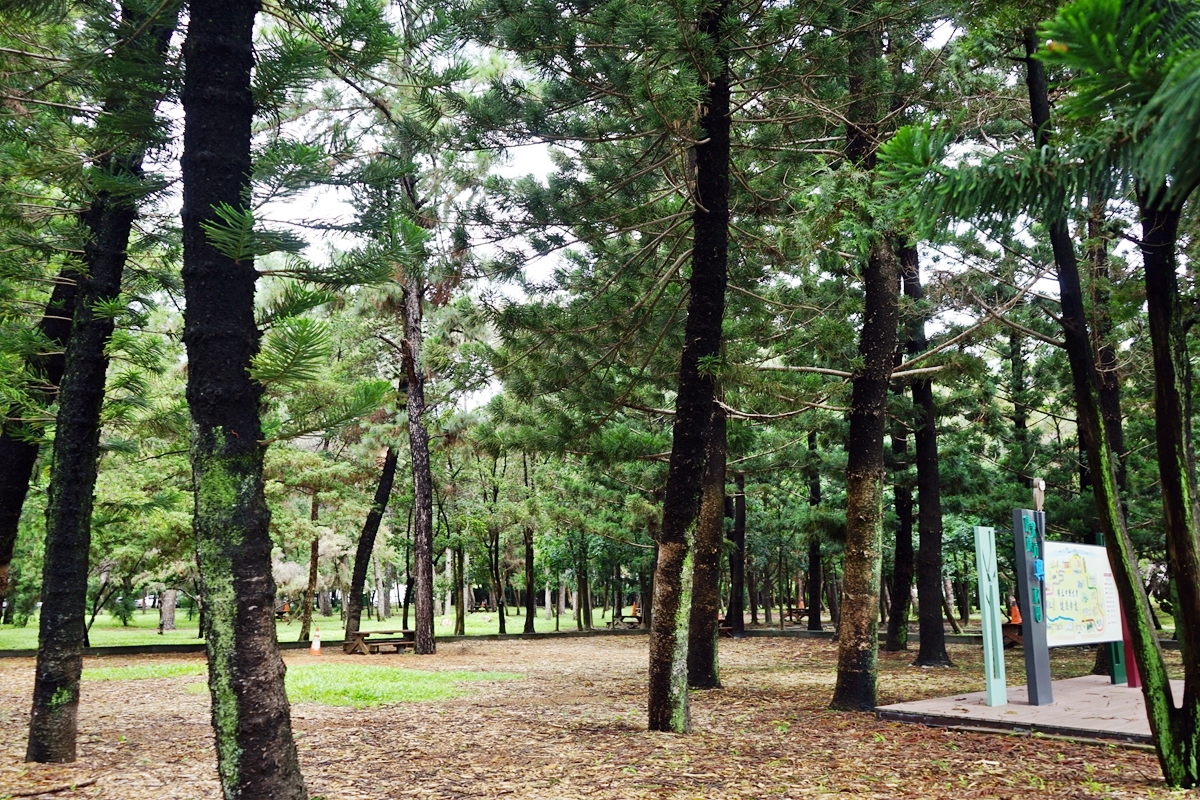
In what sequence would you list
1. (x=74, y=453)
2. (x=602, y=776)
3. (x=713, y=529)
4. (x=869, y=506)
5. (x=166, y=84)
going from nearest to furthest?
(x=166, y=84)
(x=602, y=776)
(x=74, y=453)
(x=869, y=506)
(x=713, y=529)

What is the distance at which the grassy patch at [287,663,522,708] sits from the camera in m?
10.2

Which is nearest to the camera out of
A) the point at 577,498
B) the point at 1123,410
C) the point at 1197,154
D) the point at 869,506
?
the point at 1197,154

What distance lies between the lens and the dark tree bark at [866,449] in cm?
866

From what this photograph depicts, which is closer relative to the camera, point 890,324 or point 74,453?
point 74,453

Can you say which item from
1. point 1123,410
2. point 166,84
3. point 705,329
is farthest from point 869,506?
point 1123,410

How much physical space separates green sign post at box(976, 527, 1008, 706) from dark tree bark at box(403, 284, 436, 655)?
1218 cm

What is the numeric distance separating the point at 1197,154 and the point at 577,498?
2232 centimetres

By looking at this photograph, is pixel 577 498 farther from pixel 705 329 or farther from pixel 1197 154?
pixel 1197 154

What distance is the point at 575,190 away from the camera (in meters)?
8.90

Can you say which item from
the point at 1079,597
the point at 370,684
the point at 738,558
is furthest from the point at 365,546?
the point at 1079,597

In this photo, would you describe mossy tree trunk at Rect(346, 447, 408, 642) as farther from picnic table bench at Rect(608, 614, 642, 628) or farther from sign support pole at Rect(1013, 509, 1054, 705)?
sign support pole at Rect(1013, 509, 1054, 705)

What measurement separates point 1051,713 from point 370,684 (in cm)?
856

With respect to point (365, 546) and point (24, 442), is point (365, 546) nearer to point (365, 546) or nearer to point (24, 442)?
point (365, 546)

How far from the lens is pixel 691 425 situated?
724cm
